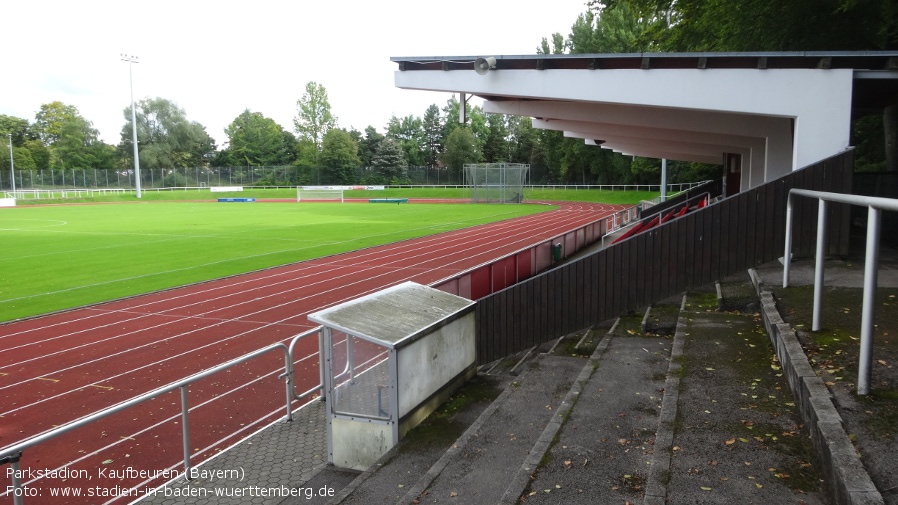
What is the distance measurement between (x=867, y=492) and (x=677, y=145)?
24.5 meters

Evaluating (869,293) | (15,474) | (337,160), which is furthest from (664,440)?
(337,160)

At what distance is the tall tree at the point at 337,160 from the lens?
9619 centimetres

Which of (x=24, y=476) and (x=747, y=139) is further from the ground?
(x=747, y=139)

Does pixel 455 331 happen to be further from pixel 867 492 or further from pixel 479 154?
pixel 479 154

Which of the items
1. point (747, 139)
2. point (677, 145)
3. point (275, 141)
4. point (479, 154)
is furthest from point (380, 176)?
point (747, 139)

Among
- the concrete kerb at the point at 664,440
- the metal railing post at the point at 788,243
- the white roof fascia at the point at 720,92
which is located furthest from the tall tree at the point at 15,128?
the concrete kerb at the point at 664,440

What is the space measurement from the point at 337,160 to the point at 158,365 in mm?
87791

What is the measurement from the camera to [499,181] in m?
63.2

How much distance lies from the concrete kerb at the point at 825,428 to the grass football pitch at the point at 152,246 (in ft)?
51.3

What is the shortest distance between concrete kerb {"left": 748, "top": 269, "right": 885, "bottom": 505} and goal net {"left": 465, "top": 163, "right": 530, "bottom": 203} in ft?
185

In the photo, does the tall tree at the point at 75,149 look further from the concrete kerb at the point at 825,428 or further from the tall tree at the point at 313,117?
the concrete kerb at the point at 825,428

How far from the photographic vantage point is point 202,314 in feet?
47.6

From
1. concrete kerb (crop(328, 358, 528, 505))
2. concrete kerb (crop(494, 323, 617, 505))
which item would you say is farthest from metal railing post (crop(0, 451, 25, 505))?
concrete kerb (crop(494, 323, 617, 505))

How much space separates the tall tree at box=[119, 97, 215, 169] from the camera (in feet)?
335
